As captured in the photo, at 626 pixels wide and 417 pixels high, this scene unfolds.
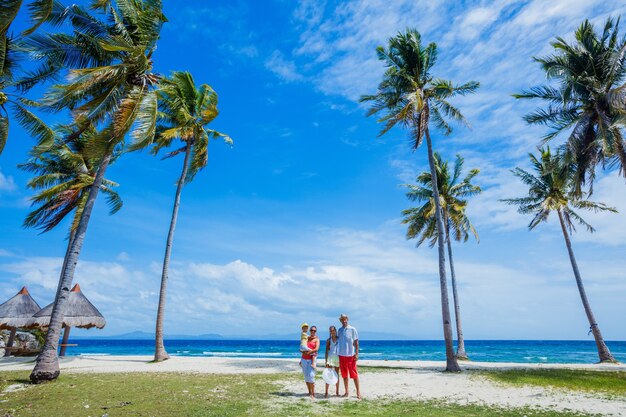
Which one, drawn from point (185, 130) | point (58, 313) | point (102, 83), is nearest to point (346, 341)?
point (58, 313)

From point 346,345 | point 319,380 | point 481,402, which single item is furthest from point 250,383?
point 481,402

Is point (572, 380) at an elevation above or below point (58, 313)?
below

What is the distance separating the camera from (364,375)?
1389cm

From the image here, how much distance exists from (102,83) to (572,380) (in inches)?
759

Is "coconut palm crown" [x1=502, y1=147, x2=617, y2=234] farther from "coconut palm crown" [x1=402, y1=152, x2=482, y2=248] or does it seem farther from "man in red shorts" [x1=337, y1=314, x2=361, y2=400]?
"man in red shorts" [x1=337, y1=314, x2=361, y2=400]

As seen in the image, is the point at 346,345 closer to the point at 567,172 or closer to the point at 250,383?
the point at 250,383

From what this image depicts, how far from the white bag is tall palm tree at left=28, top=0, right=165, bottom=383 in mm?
8646

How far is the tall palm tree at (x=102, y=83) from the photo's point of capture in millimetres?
11312

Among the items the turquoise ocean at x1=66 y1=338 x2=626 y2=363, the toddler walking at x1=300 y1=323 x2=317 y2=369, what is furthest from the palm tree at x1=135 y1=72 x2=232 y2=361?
the turquoise ocean at x1=66 y1=338 x2=626 y2=363

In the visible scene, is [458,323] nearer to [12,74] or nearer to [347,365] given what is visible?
[347,365]

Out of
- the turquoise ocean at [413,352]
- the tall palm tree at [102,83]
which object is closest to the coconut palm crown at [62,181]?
the tall palm tree at [102,83]

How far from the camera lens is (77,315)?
66.8ft

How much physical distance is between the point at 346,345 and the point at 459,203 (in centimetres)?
1955

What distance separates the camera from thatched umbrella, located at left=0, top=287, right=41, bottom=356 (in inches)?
806
